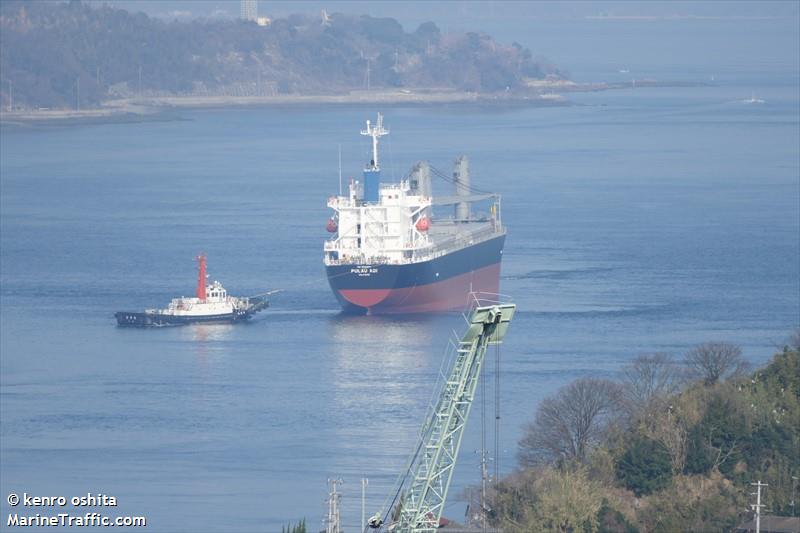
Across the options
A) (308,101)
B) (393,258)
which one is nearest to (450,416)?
(393,258)

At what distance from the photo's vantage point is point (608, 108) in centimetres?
8156

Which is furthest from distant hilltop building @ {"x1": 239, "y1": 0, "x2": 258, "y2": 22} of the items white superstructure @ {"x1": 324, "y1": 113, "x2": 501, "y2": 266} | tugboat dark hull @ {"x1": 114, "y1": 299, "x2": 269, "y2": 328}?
tugboat dark hull @ {"x1": 114, "y1": 299, "x2": 269, "y2": 328}

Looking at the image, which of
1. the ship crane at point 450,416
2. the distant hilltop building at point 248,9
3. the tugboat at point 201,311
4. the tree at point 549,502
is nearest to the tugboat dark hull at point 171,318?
the tugboat at point 201,311

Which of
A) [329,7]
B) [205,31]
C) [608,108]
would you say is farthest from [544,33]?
[608,108]

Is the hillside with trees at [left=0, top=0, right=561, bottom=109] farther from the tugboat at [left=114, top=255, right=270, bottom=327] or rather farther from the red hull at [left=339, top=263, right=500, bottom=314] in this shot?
the tugboat at [left=114, top=255, right=270, bottom=327]

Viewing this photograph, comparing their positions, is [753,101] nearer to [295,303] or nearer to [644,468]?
[295,303]

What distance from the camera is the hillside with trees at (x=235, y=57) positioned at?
3575 inches

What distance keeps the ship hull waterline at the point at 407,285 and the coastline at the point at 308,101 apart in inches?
1930

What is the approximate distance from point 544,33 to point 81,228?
116 meters

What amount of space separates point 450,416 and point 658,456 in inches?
137

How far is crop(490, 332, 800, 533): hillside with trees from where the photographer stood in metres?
15.6

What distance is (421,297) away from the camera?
31.0 m

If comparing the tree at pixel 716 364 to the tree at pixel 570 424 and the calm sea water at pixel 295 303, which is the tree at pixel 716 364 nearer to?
the tree at pixel 570 424

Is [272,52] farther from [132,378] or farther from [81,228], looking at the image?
[132,378]
